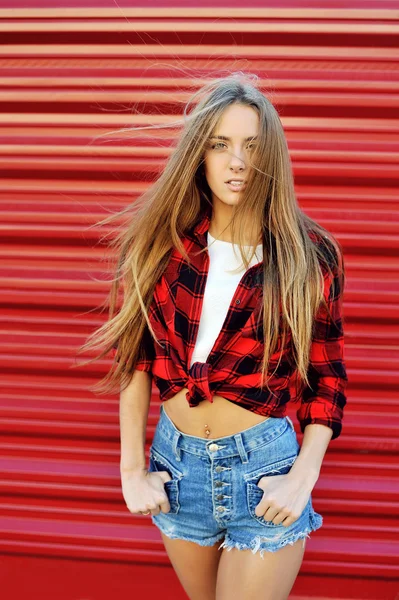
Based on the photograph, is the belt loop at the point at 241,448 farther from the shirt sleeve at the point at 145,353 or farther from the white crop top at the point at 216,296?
the shirt sleeve at the point at 145,353

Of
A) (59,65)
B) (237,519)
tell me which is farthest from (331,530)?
(59,65)

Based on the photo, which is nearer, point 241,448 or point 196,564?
point 241,448

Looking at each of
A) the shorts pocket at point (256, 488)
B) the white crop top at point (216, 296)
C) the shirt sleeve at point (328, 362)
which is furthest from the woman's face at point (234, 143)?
the shorts pocket at point (256, 488)

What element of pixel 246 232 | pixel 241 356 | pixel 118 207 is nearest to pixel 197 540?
pixel 241 356

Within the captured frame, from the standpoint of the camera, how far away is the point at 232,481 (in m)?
1.71

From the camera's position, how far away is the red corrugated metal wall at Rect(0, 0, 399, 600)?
2.68m

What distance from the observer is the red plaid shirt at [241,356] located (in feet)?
5.69

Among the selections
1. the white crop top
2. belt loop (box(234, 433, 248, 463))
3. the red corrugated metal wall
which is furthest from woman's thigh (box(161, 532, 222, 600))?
the red corrugated metal wall

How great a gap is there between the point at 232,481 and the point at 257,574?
0.27 meters

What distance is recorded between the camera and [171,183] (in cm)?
188

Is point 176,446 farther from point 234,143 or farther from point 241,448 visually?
point 234,143

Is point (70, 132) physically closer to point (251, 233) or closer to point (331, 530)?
point (251, 233)

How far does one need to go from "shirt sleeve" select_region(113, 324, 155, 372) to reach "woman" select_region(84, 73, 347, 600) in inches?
1.3

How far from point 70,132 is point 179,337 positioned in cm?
143
